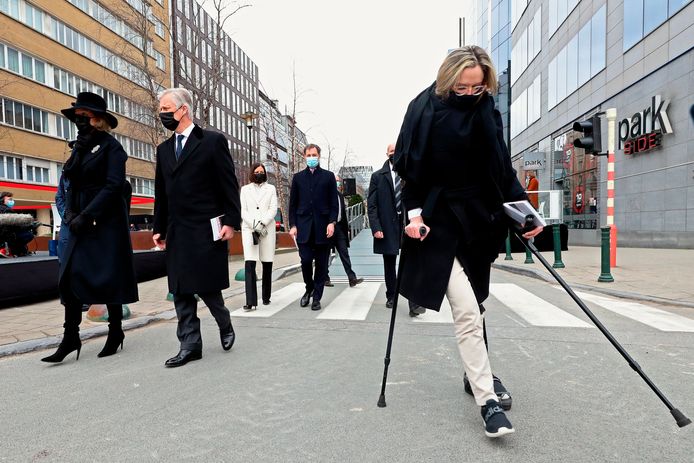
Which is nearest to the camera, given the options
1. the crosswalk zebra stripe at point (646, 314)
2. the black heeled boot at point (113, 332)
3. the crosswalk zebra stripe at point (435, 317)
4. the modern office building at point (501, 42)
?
the black heeled boot at point (113, 332)

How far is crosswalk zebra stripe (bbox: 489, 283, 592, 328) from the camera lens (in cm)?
491

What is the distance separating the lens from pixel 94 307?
509cm

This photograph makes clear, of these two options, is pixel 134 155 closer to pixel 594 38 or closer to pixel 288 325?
pixel 594 38

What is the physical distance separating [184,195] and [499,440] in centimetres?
273

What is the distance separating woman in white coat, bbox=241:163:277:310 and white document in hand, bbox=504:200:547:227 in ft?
13.0

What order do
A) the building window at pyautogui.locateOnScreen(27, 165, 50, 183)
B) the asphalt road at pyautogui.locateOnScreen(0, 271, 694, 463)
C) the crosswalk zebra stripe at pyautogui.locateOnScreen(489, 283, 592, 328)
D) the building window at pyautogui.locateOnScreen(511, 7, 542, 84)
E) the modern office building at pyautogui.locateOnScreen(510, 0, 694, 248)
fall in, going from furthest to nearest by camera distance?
the building window at pyautogui.locateOnScreen(511, 7, 542, 84)
the building window at pyautogui.locateOnScreen(27, 165, 50, 183)
the modern office building at pyautogui.locateOnScreen(510, 0, 694, 248)
the crosswalk zebra stripe at pyautogui.locateOnScreen(489, 283, 592, 328)
the asphalt road at pyautogui.locateOnScreen(0, 271, 694, 463)

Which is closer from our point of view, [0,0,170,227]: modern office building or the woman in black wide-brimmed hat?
the woman in black wide-brimmed hat

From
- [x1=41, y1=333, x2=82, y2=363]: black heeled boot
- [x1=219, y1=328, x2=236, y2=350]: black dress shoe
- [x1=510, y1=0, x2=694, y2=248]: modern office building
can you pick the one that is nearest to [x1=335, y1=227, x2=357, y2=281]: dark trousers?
[x1=219, y1=328, x2=236, y2=350]: black dress shoe

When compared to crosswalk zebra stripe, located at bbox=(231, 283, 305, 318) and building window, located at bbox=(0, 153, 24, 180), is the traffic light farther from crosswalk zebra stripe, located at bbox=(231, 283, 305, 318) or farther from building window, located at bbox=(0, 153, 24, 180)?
building window, located at bbox=(0, 153, 24, 180)

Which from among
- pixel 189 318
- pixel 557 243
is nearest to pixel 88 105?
pixel 189 318

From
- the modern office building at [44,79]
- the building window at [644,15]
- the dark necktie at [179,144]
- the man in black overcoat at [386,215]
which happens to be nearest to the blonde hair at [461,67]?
the dark necktie at [179,144]

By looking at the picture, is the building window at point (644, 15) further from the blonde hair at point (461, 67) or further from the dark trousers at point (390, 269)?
the blonde hair at point (461, 67)

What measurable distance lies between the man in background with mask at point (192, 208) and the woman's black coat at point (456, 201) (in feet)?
5.53

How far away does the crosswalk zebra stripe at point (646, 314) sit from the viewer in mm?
4715
